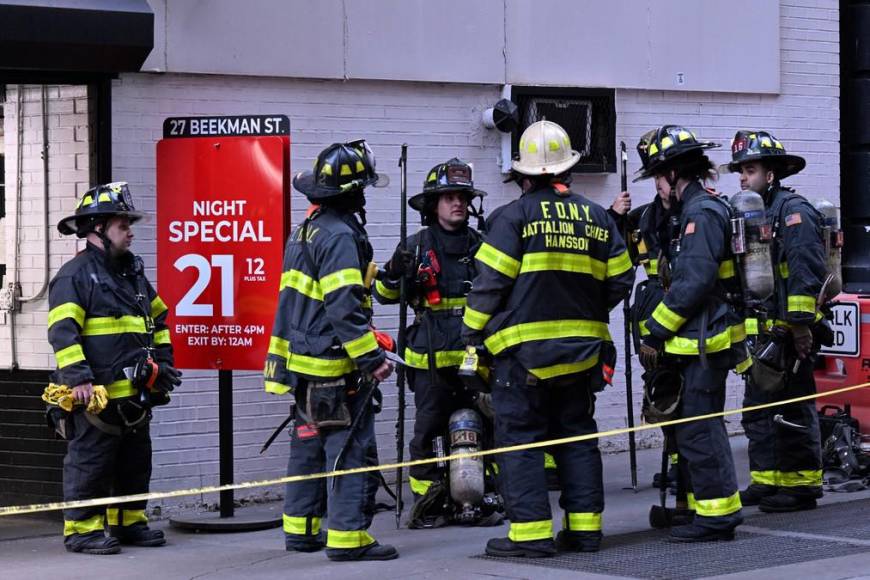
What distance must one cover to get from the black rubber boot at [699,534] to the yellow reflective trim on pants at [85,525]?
3218 millimetres

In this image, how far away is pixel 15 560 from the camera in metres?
8.62

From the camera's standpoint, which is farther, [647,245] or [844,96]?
[844,96]

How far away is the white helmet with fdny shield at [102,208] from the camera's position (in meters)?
8.67

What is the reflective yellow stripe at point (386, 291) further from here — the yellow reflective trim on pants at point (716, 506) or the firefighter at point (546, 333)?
the yellow reflective trim on pants at point (716, 506)

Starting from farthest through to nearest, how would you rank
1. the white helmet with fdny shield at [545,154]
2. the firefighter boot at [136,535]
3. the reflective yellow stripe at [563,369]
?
the firefighter boot at [136,535] → the white helmet with fdny shield at [545,154] → the reflective yellow stripe at [563,369]

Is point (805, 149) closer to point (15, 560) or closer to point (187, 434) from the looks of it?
point (187, 434)

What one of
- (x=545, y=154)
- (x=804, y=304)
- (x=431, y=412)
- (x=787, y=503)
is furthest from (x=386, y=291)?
(x=787, y=503)

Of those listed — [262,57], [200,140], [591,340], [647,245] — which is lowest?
[591,340]

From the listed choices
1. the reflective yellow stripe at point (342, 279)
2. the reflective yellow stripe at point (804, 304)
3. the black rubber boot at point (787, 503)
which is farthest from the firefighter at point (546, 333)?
the black rubber boot at point (787, 503)

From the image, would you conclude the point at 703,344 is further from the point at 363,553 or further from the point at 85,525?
the point at 85,525

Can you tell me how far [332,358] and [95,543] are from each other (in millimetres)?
1830

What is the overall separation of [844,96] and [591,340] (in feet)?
22.1

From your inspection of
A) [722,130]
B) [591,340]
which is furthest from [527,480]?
[722,130]

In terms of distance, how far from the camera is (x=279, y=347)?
8.31 metres
